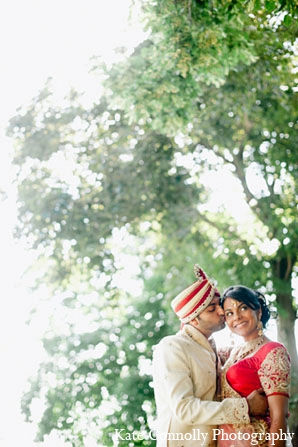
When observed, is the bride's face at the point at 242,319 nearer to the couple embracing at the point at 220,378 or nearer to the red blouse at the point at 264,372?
the couple embracing at the point at 220,378

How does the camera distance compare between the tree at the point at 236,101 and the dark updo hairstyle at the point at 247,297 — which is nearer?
the dark updo hairstyle at the point at 247,297

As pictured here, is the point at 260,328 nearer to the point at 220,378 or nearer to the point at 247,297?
the point at 247,297

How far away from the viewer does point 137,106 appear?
640cm

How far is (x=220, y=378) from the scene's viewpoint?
10.3ft

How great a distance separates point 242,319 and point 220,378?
32cm

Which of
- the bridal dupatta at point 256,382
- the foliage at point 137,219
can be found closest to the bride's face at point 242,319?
the bridal dupatta at point 256,382

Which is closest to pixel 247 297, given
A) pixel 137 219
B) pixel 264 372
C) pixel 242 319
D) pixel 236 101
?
pixel 242 319

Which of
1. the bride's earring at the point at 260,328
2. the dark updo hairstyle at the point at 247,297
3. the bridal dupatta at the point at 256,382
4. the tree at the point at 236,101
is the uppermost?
the tree at the point at 236,101

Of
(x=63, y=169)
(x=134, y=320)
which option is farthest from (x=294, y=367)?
(x=63, y=169)

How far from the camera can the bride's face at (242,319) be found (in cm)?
307

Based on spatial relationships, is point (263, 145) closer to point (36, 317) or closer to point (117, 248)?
point (117, 248)

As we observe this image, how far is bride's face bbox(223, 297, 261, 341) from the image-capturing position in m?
3.07

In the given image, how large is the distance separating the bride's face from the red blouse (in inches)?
5.1

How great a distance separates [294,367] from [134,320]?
148 inches
